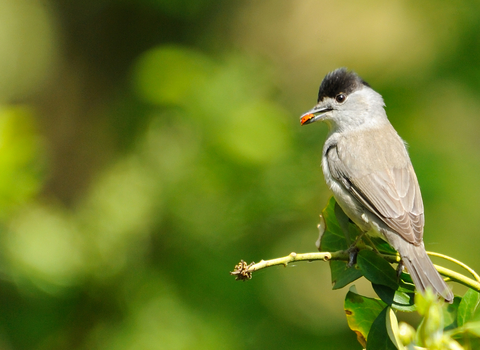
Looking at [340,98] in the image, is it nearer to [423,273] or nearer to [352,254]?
[423,273]

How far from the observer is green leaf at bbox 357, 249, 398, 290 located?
1.56 metres

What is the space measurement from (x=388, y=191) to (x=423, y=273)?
818 mm

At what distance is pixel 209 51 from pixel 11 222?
2.41 m

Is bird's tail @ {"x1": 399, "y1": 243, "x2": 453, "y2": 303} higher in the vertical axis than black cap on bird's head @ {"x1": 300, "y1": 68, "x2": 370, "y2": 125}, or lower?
lower

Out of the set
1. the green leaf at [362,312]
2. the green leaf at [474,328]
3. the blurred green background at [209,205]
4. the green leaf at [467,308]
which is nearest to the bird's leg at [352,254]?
the green leaf at [362,312]

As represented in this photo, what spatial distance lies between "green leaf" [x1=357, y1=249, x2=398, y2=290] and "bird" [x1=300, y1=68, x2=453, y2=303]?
0.15 metres

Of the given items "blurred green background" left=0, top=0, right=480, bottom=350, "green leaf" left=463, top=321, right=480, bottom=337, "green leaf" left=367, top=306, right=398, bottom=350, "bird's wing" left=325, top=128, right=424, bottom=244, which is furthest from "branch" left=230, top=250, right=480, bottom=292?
"blurred green background" left=0, top=0, right=480, bottom=350

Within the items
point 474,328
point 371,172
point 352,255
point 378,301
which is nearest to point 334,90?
point 371,172

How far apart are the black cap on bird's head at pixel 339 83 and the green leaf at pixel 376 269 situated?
177cm

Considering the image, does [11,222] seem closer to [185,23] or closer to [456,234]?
[185,23]

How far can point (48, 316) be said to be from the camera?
326 centimetres

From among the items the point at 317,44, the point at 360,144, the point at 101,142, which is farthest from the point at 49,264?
the point at 317,44

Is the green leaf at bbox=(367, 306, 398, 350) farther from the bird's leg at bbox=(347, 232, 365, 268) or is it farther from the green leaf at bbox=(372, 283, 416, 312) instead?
the bird's leg at bbox=(347, 232, 365, 268)

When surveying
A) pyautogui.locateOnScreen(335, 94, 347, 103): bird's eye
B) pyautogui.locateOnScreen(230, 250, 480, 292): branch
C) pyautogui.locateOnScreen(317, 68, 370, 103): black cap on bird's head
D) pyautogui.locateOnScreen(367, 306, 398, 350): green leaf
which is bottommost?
pyautogui.locateOnScreen(367, 306, 398, 350): green leaf
